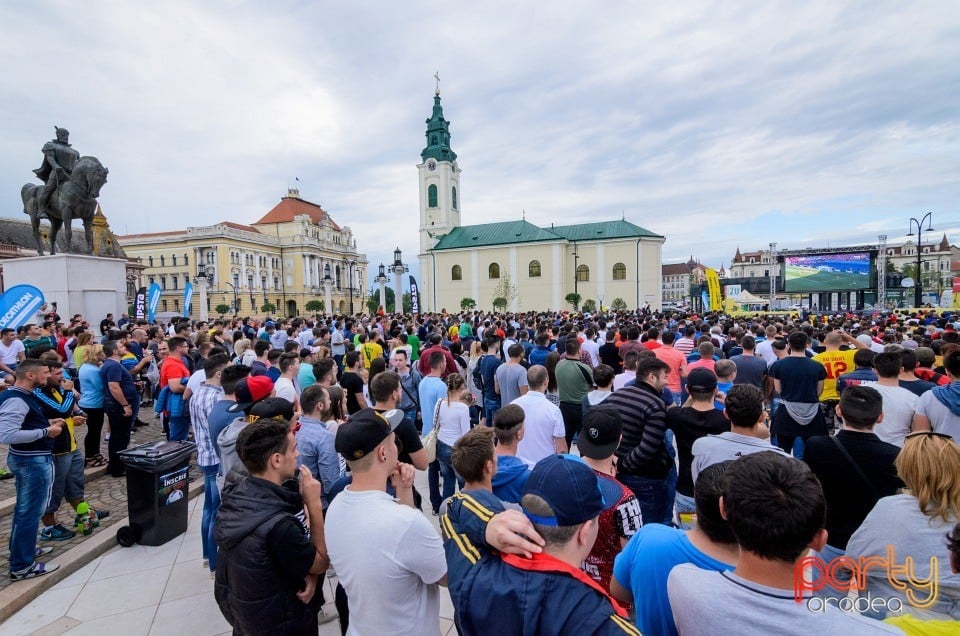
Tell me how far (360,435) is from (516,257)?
5374 centimetres

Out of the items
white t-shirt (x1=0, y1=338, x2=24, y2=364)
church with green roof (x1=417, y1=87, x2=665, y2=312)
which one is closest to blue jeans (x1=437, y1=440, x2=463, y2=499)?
white t-shirt (x1=0, y1=338, x2=24, y2=364)

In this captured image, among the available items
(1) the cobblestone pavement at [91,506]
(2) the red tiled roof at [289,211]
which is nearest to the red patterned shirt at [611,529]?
(1) the cobblestone pavement at [91,506]

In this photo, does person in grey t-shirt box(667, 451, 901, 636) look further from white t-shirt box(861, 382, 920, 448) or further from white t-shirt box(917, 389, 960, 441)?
white t-shirt box(917, 389, 960, 441)

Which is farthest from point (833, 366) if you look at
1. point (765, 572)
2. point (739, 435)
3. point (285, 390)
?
point (285, 390)

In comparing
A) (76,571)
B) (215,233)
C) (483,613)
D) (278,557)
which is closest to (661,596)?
(483,613)

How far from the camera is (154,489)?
182 inches

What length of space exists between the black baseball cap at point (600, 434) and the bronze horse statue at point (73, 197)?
16.6 m

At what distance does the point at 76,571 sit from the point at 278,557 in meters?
3.84

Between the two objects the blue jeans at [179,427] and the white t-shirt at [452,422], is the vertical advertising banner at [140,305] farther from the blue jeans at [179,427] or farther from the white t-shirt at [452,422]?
the white t-shirt at [452,422]

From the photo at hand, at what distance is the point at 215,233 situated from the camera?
63.9 meters

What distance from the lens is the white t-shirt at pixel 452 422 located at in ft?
15.2

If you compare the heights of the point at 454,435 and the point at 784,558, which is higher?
the point at 784,558

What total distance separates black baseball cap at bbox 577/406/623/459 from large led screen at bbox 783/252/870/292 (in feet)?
143

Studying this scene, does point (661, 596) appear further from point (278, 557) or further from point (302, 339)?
point (302, 339)
